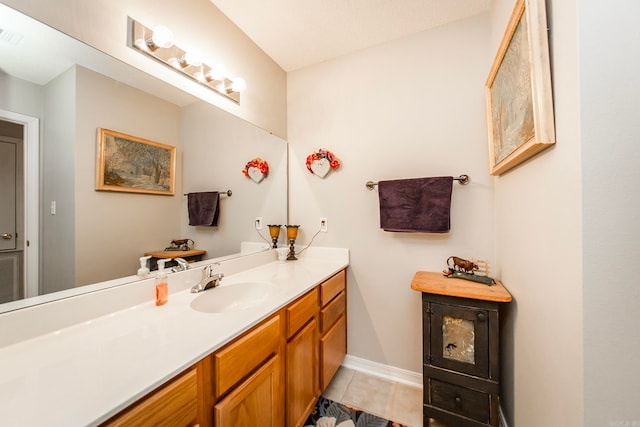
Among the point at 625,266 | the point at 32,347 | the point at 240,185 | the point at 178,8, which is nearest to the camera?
the point at 625,266

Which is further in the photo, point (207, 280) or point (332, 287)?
point (332, 287)

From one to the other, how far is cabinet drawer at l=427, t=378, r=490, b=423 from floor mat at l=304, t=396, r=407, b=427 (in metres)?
0.28

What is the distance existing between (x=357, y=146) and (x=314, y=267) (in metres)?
0.98

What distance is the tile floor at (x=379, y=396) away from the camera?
1.44 meters

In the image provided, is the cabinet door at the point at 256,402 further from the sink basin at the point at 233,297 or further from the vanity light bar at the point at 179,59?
the vanity light bar at the point at 179,59

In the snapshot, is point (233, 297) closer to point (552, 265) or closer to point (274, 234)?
point (274, 234)

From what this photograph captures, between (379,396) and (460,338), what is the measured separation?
73cm

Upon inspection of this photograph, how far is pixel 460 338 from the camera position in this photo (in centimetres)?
128

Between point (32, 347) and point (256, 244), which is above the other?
point (256, 244)

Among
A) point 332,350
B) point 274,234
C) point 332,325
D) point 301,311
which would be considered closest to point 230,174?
point 274,234

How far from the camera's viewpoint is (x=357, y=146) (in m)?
1.84

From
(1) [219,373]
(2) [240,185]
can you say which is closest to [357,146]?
(2) [240,185]

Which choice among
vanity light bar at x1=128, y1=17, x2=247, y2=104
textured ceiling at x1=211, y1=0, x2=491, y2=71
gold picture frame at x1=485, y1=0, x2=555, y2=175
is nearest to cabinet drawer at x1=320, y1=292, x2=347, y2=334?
gold picture frame at x1=485, y1=0, x2=555, y2=175

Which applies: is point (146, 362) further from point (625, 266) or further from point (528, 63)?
point (528, 63)
